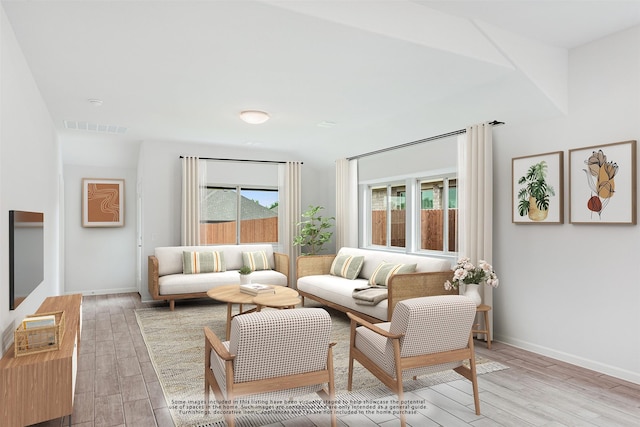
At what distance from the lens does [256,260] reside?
6.84m

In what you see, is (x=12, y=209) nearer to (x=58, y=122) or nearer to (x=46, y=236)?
(x=46, y=236)

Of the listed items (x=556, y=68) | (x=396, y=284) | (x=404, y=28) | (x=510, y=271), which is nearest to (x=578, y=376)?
(x=510, y=271)

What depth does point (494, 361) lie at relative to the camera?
12.3 ft

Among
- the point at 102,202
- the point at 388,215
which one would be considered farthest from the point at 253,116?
the point at 102,202

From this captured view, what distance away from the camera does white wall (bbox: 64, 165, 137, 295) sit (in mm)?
7273

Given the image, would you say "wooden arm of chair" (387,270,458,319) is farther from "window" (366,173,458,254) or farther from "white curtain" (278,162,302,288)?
"white curtain" (278,162,302,288)

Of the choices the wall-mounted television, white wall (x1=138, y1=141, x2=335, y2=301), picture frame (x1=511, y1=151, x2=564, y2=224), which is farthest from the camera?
white wall (x1=138, y1=141, x2=335, y2=301)

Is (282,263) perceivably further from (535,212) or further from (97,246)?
(535,212)

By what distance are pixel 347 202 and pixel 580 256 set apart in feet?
12.5

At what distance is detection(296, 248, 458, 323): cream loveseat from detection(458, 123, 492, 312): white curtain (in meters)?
0.35

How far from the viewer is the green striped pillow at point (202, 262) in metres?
6.35

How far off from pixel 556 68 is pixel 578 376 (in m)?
2.60

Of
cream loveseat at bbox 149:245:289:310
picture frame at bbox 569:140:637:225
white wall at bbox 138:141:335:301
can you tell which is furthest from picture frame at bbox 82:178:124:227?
picture frame at bbox 569:140:637:225

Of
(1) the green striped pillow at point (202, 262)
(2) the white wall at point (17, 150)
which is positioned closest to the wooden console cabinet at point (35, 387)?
(2) the white wall at point (17, 150)
